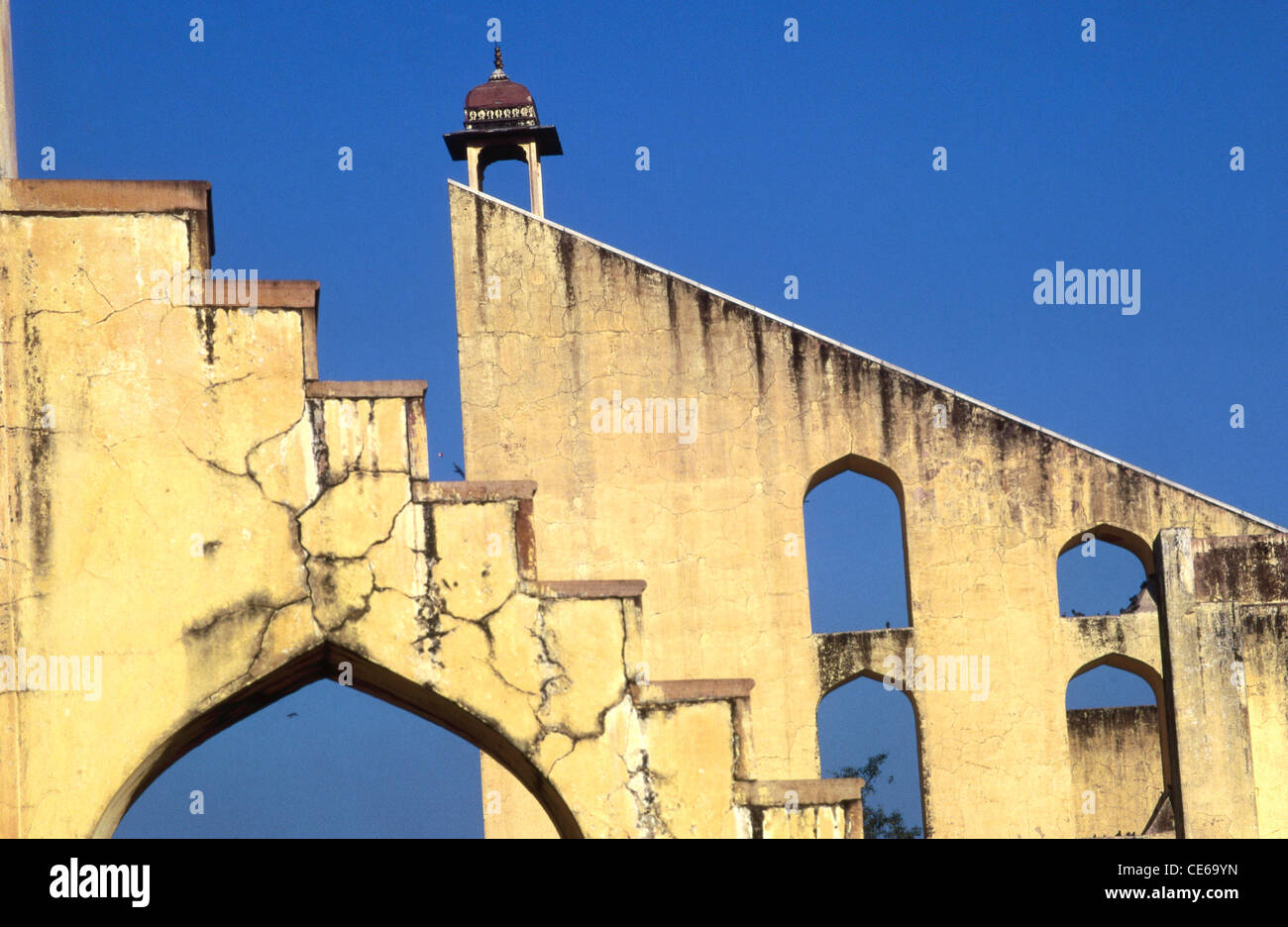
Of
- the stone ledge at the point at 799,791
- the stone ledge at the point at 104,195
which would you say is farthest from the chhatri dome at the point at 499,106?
the stone ledge at the point at 799,791

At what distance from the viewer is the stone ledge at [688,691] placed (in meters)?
8.65

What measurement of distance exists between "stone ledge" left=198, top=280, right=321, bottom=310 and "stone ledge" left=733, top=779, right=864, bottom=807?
10.1 ft

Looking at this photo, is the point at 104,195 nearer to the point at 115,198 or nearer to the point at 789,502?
the point at 115,198

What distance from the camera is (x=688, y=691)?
870cm

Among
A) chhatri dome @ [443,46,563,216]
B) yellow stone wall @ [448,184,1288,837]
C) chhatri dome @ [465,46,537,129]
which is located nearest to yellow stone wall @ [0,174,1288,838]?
yellow stone wall @ [448,184,1288,837]

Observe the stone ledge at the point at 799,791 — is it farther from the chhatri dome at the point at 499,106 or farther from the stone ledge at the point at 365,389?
the chhatri dome at the point at 499,106

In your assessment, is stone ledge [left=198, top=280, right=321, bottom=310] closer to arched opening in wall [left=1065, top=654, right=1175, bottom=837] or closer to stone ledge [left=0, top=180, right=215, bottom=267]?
stone ledge [left=0, top=180, right=215, bottom=267]

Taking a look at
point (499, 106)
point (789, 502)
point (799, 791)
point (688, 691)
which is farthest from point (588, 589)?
point (499, 106)

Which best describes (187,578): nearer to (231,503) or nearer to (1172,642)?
(231,503)

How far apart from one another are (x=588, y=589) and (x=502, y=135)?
10.8m

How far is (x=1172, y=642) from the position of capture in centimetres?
1221

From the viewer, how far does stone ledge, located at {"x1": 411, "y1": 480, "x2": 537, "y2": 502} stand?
861 cm

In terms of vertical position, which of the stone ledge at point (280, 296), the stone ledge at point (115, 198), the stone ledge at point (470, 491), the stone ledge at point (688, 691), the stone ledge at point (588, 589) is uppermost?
the stone ledge at point (115, 198)

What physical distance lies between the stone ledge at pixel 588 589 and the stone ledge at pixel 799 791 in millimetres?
1048
